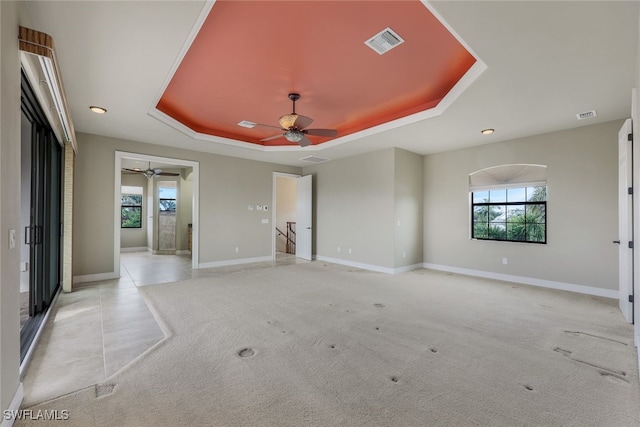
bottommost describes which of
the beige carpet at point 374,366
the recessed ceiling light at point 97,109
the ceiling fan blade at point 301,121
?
the beige carpet at point 374,366

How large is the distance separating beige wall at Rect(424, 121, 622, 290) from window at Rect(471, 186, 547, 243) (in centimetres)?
15

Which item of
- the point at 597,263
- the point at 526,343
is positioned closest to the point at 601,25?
the point at 526,343

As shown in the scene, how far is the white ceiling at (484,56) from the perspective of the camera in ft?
6.98

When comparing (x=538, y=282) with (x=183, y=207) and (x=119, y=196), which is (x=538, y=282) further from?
(x=183, y=207)

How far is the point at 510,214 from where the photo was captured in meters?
5.59

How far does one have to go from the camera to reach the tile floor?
6.91 ft

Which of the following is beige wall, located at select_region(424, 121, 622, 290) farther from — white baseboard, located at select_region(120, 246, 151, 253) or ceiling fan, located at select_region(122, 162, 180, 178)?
white baseboard, located at select_region(120, 246, 151, 253)

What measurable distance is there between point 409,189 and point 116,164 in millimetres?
6067

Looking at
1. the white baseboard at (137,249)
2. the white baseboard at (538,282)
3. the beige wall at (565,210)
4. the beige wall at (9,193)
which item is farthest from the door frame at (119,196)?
the beige wall at (565,210)

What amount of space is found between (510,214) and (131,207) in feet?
37.5

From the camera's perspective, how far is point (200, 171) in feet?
21.4

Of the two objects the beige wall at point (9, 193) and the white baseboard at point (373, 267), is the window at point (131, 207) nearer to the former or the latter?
the white baseboard at point (373, 267)

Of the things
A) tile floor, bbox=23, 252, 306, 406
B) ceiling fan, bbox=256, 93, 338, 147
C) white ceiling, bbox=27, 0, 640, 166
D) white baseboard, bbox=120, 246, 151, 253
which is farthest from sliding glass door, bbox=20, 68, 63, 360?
white baseboard, bbox=120, 246, 151, 253

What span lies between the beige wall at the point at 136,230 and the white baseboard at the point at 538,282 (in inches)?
379
